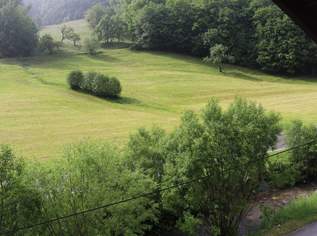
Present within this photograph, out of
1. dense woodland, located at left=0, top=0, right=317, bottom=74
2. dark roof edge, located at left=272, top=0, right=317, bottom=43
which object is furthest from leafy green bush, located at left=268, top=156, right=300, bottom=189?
dense woodland, located at left=0, top=0, right=317, bottom=74

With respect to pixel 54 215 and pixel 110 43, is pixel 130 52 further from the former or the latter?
pixel 54 215

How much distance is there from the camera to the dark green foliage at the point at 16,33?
9806 cm

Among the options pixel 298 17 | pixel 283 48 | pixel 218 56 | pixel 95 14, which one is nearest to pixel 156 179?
pixel 298 17

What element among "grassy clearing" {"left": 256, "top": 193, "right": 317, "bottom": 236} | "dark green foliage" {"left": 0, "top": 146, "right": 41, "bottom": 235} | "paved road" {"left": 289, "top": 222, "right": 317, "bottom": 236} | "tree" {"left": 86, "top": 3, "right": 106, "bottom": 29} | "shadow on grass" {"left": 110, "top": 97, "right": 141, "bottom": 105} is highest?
"tree" {"left": 86, "top": 3, "right": 106, "bottom": 29}

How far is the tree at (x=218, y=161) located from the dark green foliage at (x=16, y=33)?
85604 millimetres

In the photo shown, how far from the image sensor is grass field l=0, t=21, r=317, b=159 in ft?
150

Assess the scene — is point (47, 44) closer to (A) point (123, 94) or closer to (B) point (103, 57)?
A: (B) point (103, 57)

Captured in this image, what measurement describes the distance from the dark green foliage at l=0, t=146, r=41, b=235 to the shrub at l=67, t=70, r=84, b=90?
51.2 m

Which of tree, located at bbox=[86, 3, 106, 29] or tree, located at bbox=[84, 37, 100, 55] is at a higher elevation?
tree, located at bbox=[86, 3, 106, 29]

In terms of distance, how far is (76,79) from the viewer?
66.2 m

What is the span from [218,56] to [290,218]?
7015 cm

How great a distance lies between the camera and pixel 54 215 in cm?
1579

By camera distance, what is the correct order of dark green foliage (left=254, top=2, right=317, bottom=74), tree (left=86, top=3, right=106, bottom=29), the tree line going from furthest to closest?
tree (left=86, top=3, right=106, bottom=29) → dark green foliage (left=254, top=2, right=317, bottom=74) → the tree line

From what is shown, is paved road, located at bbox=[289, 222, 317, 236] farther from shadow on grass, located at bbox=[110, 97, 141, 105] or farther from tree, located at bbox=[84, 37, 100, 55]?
tree, located at bbox=[84, 37, 100, 55]
